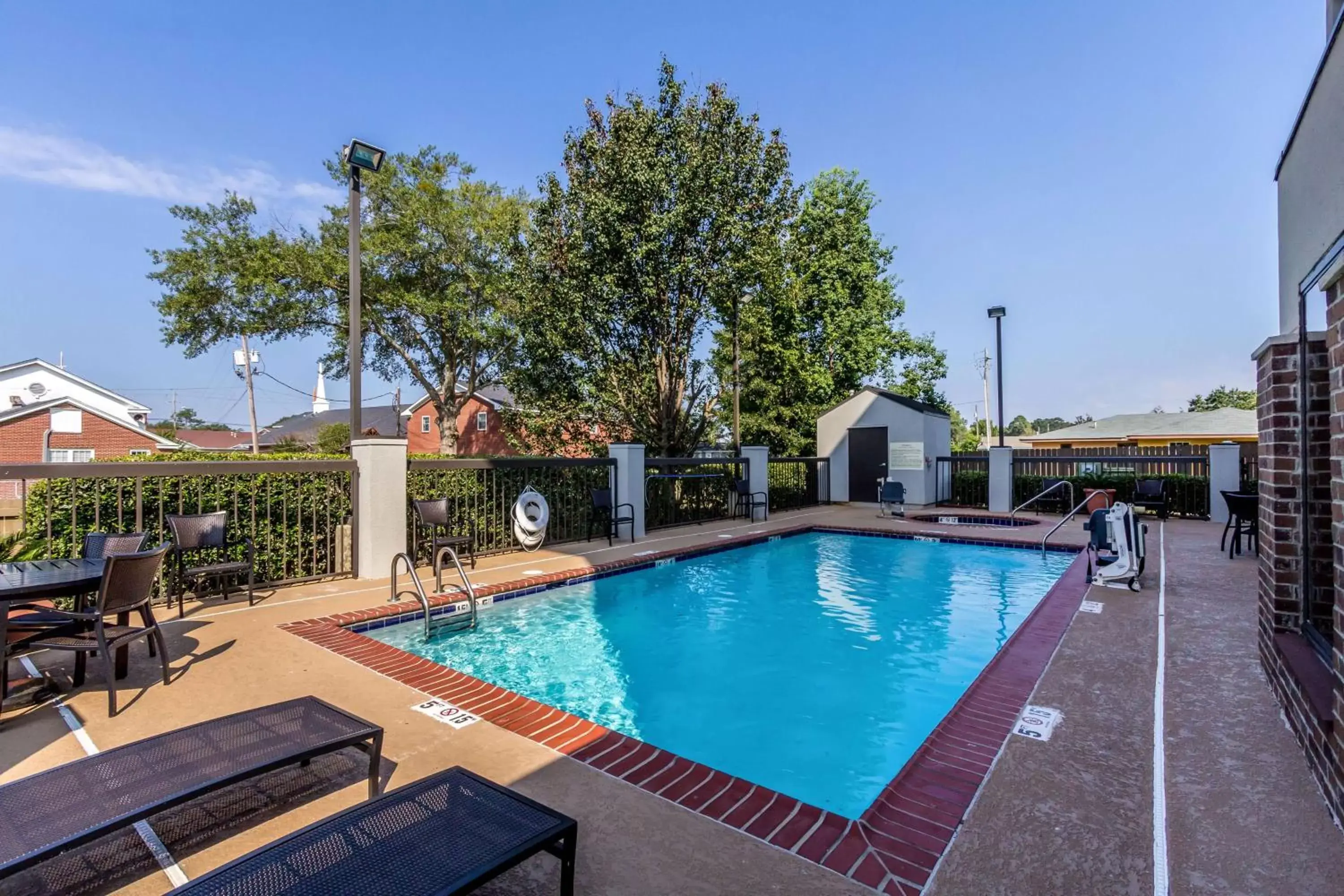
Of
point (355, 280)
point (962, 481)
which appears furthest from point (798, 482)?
point (355, 280)

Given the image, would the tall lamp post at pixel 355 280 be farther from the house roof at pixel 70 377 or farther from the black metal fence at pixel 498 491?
the house roof at pixel 70 377

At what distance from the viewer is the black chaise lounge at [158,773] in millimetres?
1620

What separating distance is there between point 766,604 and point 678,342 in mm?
9033

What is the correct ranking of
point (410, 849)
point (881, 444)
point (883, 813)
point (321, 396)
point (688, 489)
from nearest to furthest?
point (410, 849), point (883, 813), point (688, 489), point (881, 444), point (321, 396)

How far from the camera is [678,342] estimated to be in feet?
47.0

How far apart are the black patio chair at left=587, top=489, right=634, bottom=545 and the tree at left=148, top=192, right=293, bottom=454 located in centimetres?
1522

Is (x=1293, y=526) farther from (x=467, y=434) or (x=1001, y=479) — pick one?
(x=467, y=434)

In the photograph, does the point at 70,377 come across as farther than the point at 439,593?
Yes

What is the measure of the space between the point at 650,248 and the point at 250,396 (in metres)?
22.9

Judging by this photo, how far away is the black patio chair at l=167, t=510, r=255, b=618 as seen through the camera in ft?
15.5

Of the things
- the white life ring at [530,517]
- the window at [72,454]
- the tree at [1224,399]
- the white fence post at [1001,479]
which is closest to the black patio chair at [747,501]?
the white life ring at [530,517]

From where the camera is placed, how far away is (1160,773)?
2305mm

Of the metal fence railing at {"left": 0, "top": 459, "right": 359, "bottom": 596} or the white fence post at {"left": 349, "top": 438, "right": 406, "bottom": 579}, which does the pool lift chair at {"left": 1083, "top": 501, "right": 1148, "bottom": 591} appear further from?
the metal fence railing at {"left": 0, "top": 459, "right": 359, "bottom": 596}

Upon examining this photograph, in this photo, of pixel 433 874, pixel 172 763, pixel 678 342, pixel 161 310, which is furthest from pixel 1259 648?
pixel 161 310
